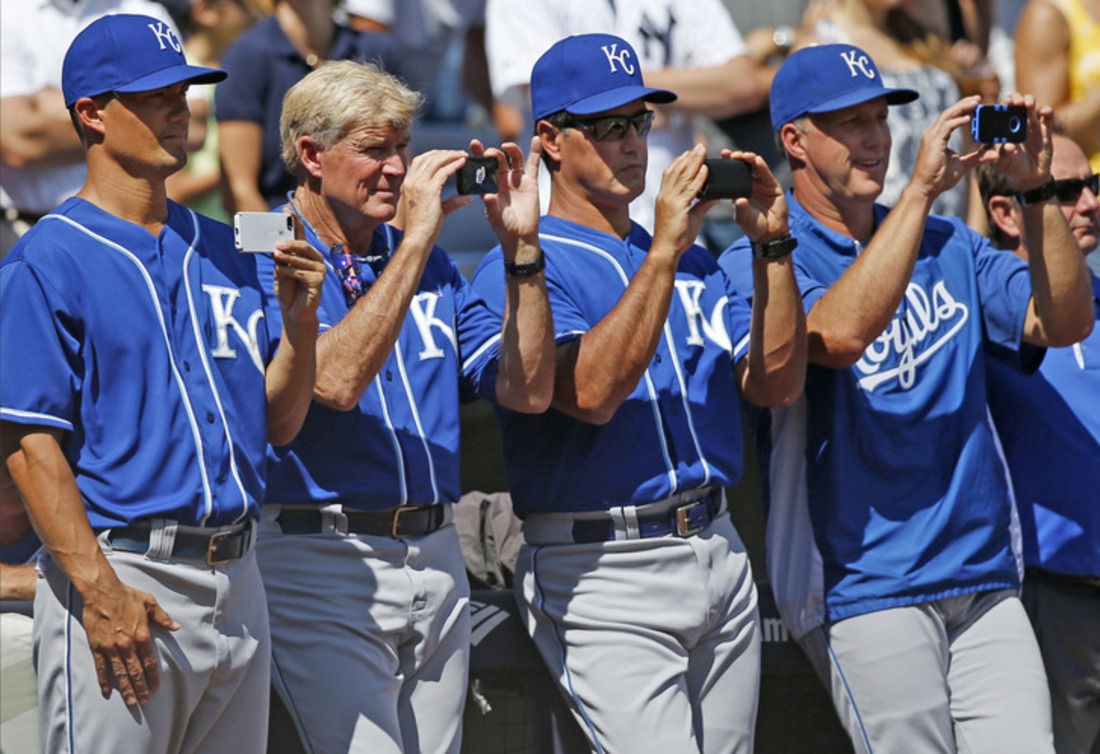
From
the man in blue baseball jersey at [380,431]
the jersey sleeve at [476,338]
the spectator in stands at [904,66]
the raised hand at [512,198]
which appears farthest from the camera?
the spectator in stands at [904,66]

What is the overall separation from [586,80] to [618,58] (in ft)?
0.43

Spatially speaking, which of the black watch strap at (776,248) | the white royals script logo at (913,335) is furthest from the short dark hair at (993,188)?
the black watch strap at (776,248)

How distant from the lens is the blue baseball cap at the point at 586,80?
3.68m

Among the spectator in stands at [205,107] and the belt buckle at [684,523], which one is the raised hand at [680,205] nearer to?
the belt buckle at [684,523]

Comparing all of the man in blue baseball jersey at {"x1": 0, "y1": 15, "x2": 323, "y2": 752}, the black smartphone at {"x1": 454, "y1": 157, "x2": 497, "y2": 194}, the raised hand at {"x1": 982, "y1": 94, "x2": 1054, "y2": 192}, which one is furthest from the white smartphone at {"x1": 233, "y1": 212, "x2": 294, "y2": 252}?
the raised hand at {"x1": 982, "y1": 94, "x2": 1054, "y2": 192}

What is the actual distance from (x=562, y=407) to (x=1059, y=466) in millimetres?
1417

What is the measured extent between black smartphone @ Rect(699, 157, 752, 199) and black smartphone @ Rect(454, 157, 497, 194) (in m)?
0.48

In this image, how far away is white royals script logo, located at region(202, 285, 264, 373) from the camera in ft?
10.5

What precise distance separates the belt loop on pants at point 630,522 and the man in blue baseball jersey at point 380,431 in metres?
0.23

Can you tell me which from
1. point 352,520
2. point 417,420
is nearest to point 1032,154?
point 417,420

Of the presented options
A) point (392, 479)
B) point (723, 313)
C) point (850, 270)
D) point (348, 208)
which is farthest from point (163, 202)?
point (850, 270)

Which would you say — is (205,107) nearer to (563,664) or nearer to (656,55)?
(656,55)

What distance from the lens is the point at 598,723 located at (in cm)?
351

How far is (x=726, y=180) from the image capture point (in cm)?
359
